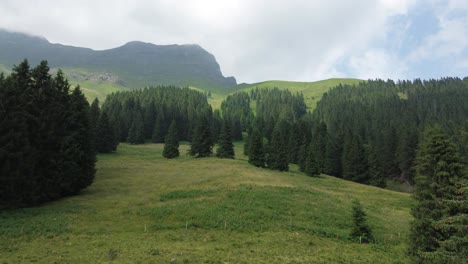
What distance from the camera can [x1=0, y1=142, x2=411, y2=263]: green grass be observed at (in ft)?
70.0

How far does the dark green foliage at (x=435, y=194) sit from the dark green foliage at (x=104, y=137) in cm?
7760

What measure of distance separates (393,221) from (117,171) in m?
47.3

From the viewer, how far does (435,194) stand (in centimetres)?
2184

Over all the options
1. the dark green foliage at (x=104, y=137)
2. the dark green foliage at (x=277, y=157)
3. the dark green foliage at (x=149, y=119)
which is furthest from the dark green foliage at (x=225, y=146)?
the dark green foliage at (x=149, y=119)

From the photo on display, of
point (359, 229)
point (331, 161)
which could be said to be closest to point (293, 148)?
point (331, 161)

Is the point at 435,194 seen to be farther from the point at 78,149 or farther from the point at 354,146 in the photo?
the point at 354,146

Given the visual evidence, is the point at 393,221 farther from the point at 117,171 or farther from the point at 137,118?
the point at 137,118

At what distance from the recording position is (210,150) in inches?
3292

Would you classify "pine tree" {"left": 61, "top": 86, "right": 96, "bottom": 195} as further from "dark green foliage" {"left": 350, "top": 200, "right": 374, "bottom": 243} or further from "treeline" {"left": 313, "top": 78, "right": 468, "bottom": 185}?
"treeline" {"left": 313, "top": 78, "right": 468, "bottom": 185}

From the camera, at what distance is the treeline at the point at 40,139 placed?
102 feet

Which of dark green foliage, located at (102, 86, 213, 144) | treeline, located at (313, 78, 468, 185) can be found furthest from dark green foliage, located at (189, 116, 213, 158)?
treeline, located at (313, 78, 468, 185)

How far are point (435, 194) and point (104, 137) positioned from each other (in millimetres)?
79268

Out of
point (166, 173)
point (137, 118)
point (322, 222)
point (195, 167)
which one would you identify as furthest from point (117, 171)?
point (137, 118)

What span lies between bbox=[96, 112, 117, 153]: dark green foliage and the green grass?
36.5 metres
